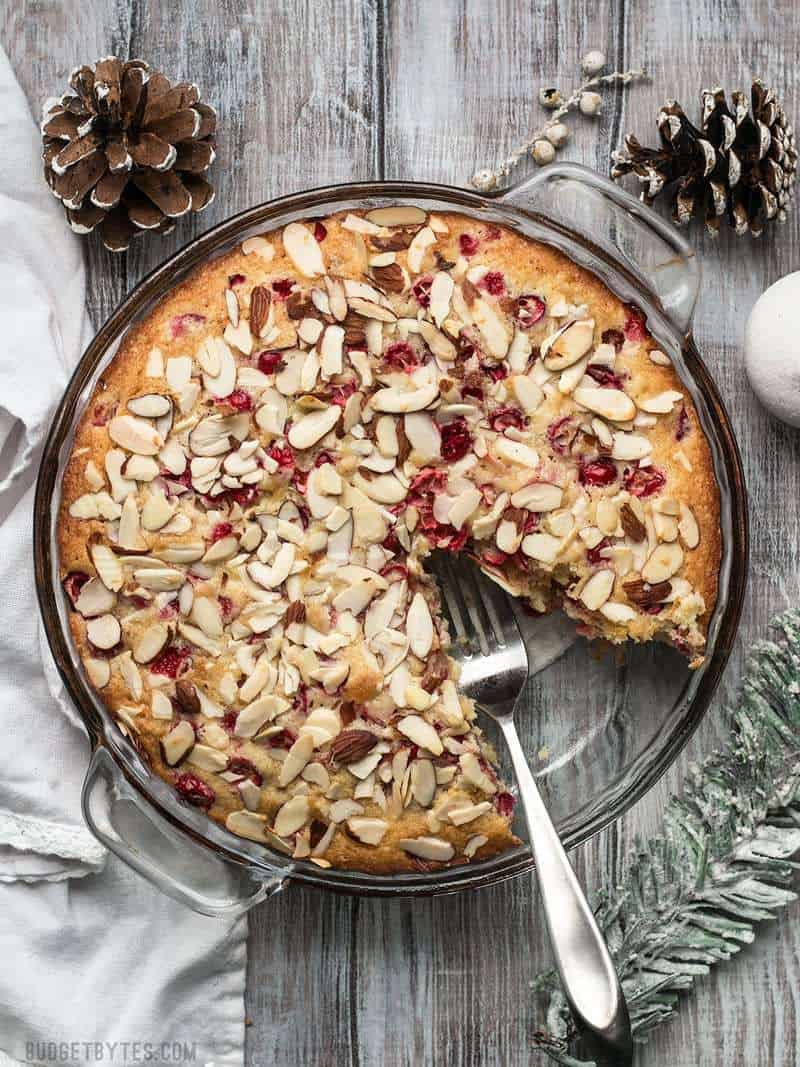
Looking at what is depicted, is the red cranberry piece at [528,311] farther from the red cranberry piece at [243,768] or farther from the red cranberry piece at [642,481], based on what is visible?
the red cranberry piece at [243,768]

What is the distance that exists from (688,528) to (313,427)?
0.57m

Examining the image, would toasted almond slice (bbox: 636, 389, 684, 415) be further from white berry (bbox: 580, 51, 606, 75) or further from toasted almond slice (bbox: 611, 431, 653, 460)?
white berry (bbox: 580, 51, 606, 75)

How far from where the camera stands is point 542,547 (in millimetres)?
1531

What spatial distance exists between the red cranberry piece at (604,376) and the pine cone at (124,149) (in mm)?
689

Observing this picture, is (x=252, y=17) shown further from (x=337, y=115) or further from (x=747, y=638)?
(x=747, y=638)

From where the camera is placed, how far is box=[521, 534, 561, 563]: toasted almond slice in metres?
1.53

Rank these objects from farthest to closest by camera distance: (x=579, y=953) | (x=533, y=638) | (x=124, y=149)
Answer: (x=533, y=638) < (x=124, y=149) < (x=579, y=953)

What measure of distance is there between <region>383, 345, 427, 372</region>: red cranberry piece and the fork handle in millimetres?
674

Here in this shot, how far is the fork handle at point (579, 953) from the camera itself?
4.83 feet

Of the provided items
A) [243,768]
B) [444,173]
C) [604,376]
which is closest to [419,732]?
[243,768]

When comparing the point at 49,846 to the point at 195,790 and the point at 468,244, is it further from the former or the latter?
the point at 468,244

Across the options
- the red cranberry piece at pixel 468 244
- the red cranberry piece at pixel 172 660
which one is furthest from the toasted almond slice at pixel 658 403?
the red cranberry piece at pixel 172 660

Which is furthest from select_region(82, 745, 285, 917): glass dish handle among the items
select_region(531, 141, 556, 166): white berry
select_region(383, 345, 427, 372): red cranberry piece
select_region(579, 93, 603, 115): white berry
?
select_region(579, 93, 603, 115): white berry

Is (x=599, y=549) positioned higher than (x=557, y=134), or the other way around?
(x=557, y=134)
